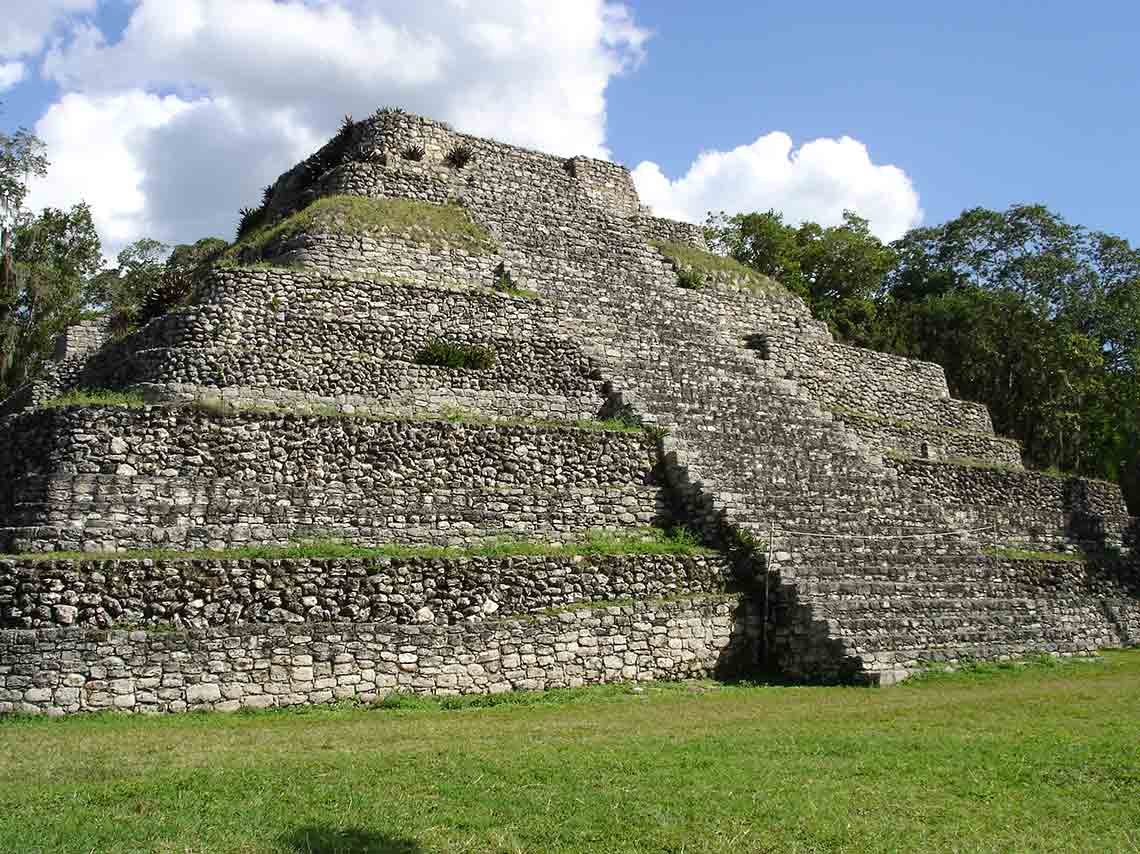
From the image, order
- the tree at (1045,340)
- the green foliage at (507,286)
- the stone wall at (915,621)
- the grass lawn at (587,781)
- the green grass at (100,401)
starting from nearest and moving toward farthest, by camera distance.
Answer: the grass lawn at (587,781), the green grass at (100,401), the stone wall at (915,621), the green foliage at (507,286), the tree at (1045,340)

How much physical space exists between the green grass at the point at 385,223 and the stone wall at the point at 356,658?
1078cm

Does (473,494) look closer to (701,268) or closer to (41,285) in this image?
(701,268)

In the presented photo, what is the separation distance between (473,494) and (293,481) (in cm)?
298

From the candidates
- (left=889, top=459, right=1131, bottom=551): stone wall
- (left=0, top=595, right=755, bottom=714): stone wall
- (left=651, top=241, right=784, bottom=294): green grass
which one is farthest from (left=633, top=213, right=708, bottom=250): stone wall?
(left=0, top=595, right=755, bottom=714): stone wall

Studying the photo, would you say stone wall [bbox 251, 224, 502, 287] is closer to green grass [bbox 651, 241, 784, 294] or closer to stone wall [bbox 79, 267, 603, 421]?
stone wall [bbox 79, 267, 603, 421]

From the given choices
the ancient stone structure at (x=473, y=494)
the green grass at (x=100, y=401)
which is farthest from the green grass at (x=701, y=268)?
the green grass at (x=100, y=401)

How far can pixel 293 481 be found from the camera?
1712 centimetres

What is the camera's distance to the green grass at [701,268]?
28.1 metres

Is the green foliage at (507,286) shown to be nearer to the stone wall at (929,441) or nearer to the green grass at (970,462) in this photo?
the stone wall at (929,441)

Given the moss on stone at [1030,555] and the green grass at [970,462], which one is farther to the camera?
the green grass at [970,462]

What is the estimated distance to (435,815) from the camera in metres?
8.38

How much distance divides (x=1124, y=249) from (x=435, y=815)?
45.9 meters

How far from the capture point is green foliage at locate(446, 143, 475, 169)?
28.0 meters

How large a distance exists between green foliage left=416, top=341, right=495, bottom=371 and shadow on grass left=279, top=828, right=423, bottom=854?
1333cm
